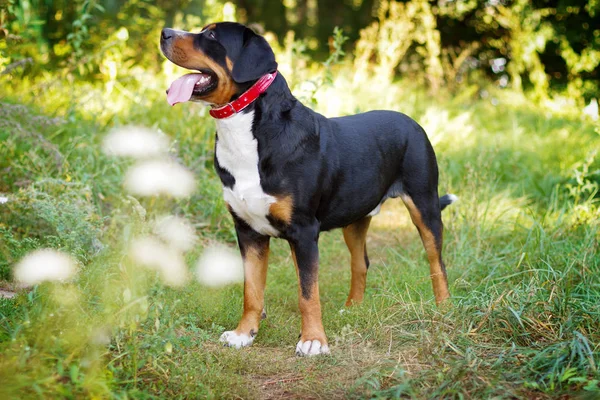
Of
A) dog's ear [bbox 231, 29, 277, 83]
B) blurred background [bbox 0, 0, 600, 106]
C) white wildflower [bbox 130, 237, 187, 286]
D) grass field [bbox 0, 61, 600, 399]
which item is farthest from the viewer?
blurred background [bbox 0, 0, 600, 106]

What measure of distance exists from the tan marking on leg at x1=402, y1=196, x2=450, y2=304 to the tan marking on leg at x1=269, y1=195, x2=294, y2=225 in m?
1.08

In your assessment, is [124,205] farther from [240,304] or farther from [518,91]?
[518,91]

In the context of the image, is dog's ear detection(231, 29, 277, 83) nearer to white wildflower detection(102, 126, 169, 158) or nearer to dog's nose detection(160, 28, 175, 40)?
dog's nose detection(160, 28, 175, 40)

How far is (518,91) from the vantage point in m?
10.6

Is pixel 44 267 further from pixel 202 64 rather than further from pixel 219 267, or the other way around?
pixel 202 64

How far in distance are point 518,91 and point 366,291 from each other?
22.9 feet

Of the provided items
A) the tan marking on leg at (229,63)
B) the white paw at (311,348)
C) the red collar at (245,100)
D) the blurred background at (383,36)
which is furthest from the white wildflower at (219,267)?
the blurred background at (383,36)

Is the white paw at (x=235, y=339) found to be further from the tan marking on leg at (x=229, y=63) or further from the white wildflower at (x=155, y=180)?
the white wildflower at (x=155, y=180)

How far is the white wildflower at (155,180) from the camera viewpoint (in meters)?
5.55

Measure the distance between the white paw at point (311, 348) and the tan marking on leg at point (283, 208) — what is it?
671 millimetres

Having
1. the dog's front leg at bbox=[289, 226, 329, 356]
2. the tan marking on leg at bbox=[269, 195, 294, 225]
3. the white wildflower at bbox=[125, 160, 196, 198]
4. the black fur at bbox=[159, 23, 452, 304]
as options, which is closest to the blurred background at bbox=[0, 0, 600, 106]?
the white wildflower at bbox=[125, 160, 196, 198]

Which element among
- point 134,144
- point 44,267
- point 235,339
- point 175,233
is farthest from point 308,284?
point 134,144

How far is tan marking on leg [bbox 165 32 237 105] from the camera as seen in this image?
359 centimetres

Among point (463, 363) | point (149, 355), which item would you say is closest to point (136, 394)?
point (149, 355)
